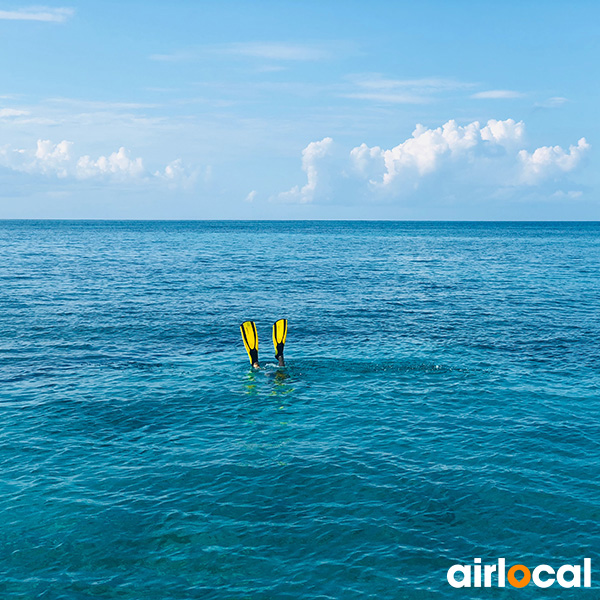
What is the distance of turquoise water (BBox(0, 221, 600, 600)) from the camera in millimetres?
A: 18016

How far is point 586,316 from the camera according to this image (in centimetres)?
5425

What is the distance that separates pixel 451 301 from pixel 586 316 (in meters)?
14.0

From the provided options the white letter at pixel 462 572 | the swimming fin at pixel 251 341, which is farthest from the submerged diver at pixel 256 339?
the white letter at pixel 462 572

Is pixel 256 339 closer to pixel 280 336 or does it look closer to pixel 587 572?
pixel 280 336

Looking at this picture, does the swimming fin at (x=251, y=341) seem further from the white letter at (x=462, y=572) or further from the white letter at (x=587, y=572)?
the white letter at (x=587, y=572)

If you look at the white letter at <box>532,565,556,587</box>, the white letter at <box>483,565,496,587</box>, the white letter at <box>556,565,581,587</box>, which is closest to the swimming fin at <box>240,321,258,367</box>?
the white letter at <box>483,565,496,587</box>

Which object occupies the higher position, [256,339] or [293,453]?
[256,339]

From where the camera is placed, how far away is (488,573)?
17.5 metres

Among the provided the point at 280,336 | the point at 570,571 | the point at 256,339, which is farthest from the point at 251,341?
the point at 570,571

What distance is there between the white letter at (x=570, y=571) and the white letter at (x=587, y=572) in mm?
164

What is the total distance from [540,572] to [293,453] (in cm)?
1129

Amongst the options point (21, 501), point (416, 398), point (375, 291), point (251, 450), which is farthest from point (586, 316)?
point (21, 501)

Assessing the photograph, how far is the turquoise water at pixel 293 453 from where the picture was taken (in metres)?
18.0

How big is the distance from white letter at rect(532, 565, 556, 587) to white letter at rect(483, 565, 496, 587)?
124 centimetres
